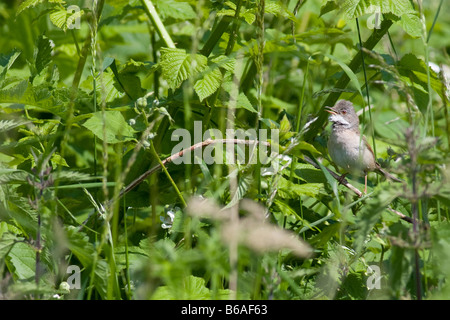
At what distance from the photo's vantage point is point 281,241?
1771mm

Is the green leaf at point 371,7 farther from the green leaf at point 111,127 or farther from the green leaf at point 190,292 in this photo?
the green leaf at point 190,292

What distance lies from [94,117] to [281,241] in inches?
46.0

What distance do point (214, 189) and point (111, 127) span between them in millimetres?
504

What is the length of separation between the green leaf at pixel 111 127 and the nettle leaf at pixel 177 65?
264 millimetres

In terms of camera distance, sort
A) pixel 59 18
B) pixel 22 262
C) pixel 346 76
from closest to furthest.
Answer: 1. pixel 22 262
2. pixel 59 18
3. pixel 346 76

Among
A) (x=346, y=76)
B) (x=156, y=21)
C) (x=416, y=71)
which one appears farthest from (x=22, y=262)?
(x=416, y=71)

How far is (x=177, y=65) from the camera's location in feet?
8.95

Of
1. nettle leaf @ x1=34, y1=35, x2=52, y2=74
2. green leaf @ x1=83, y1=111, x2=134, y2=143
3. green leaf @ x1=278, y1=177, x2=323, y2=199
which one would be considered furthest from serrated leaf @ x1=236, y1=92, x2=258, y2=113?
nettle leaf @ x1=34, y1=35, x2=52, y2=74

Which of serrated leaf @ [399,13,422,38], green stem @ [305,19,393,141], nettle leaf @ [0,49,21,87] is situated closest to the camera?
Answer: serrated leaf @ [399,13,422,38]

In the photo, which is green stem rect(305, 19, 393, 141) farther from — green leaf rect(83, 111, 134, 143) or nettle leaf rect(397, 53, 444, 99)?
green leaf rect(83, 111, 134, 143)

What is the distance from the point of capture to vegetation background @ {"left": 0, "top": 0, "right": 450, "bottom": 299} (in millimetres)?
2018

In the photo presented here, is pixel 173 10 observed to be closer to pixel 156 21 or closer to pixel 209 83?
pixel 156 21

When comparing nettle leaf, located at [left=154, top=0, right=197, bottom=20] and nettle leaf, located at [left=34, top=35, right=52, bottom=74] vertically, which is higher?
nettle leaf, located at [left=154, top=0, right=197, bottom=20]
